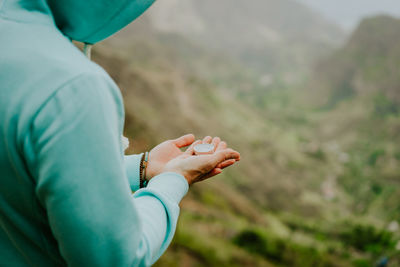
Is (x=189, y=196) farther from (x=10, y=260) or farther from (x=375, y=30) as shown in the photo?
(x=375, y=30)

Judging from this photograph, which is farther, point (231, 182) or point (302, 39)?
point (302, 39)

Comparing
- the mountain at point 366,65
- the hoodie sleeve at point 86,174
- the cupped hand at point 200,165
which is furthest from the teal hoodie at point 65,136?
the mountain at point 366,65

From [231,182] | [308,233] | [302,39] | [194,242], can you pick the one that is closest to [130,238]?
[194,242]

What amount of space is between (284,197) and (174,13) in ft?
326

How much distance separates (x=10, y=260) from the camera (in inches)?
37.7

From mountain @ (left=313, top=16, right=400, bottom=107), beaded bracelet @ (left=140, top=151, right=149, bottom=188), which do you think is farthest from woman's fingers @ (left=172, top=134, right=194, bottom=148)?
mountain @ (left=313, top=16, right=400, bottom=107)

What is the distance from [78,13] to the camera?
79cm

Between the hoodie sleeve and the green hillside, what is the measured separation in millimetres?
3674

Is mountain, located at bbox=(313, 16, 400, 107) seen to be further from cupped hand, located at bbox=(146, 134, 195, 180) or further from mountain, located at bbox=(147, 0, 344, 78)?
cupped hand, located at bbox=(146, 134, 195, 180)

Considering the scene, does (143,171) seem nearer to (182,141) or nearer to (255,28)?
(182,141)

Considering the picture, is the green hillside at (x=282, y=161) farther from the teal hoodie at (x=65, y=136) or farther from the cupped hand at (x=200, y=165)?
the teal hoodie at (x=65, y=136)

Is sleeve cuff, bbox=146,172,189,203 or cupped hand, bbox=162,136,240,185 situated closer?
sleeve cuff, bbox=146,172,189,203

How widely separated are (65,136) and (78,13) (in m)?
0.33

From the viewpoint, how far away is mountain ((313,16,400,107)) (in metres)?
61.7
